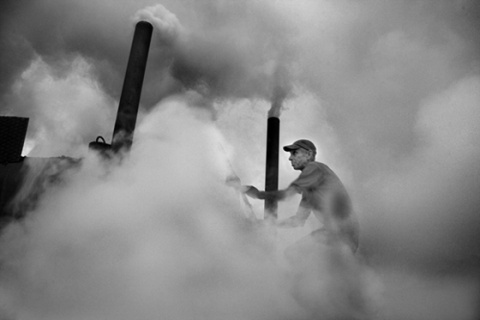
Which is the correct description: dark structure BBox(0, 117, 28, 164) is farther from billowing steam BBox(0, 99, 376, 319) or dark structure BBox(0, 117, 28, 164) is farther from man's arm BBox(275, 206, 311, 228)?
man's arm BBox(275, 206, 311, 228)

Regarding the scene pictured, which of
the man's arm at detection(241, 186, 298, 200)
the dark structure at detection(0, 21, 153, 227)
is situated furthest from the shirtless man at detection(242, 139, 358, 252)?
the dark structure at detection(0, 21, 153, 227)

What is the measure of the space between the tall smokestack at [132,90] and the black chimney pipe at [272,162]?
4.09 metres

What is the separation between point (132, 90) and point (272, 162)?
4464 millimetres

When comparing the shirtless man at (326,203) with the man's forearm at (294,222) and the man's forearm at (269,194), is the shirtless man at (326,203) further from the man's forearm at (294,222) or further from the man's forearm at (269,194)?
the man's forearm at (294,222)

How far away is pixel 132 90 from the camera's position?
878 centimetres

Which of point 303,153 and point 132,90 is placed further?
point 132,90

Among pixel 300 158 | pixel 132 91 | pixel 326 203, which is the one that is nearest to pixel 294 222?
pixel 326 203

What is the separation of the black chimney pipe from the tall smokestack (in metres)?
4.09

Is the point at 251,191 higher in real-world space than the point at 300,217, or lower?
higher

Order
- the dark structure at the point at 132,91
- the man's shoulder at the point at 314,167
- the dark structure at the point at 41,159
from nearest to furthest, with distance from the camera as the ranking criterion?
the man's shoulder at the point at 314,167 → the dark structure at the point at 41,159 → the dark structure at the point at 132,91

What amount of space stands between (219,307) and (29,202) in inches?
141

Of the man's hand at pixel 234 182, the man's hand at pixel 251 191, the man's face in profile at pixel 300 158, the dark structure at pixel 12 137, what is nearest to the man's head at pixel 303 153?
the man's face in profile at pixel 300 158

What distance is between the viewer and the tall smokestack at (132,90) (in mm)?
8281

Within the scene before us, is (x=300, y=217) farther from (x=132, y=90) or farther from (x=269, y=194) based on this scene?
(x=132, y=90)
